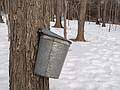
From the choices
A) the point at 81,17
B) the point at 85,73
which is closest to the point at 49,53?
the point at 85,73

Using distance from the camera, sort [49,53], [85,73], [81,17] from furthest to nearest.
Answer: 1. [81,17]
2. [85,73]
3. [49,53]

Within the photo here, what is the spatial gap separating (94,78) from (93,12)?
102 ft

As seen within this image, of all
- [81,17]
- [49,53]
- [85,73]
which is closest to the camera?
[49,53]

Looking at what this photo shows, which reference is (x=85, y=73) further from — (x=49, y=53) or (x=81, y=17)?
(x=81, y=17)

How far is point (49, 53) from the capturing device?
2.65m

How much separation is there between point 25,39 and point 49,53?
10.1 inches

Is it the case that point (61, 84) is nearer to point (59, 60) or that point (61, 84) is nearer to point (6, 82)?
point (6, 82)

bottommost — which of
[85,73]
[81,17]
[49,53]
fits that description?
[85,73]

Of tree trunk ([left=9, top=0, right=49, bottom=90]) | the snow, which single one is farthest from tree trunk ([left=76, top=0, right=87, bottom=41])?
tree trunk ([left=9, top=0, right=49, bottom=90])

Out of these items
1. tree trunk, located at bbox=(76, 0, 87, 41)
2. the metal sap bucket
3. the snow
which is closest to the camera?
the metal sap bucket

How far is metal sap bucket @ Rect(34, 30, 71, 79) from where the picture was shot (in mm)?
2641

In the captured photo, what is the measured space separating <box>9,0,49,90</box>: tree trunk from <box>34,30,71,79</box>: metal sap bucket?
0.07 metres

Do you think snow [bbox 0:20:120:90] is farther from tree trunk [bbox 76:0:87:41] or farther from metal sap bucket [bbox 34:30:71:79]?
tree trunk [bbox 76:0:87:41]

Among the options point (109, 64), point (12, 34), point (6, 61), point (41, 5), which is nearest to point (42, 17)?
point (41, 5)
